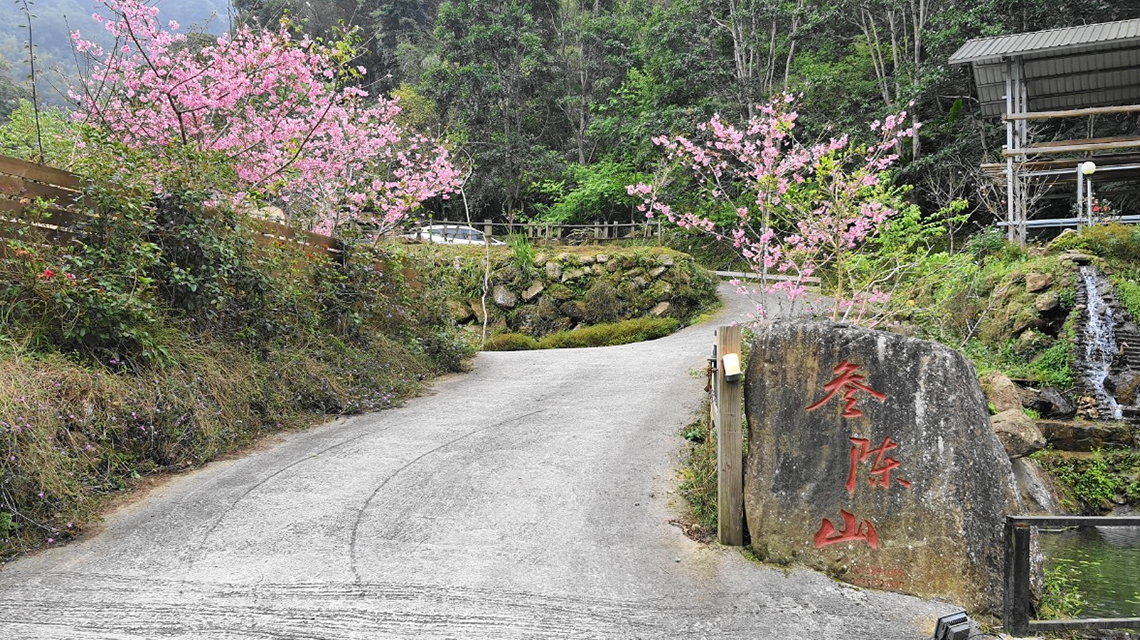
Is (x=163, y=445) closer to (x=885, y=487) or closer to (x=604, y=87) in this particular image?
(x=885, y=487)

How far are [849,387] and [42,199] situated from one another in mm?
5594

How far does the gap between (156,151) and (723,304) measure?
494 inches

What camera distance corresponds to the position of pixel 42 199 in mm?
5109

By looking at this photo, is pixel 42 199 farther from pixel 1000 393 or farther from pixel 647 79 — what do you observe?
pixel 647 79

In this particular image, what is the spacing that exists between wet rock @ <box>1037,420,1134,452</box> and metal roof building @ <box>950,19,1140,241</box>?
6438mm

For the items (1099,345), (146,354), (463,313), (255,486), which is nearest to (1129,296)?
(1099,345)

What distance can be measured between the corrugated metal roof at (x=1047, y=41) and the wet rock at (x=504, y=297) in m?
10.2

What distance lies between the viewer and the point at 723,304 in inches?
663

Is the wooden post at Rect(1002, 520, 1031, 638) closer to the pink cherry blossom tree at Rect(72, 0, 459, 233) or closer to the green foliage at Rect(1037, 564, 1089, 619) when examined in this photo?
the green foliage at Rect(1037, 564, 1089, 619)

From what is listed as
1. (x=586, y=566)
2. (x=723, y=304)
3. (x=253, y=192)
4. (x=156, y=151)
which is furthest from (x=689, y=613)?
(x=723, y=304)

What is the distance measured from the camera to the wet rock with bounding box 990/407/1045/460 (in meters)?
6.68

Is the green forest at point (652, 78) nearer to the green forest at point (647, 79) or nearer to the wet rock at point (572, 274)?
the green forest at point (647, 79)

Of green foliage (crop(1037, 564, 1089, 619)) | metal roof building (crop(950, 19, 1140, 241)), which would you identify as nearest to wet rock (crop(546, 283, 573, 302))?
metal roof building (crop(950, 19, 1140, 241))

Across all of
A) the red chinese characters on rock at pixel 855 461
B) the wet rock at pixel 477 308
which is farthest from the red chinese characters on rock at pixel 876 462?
the wet rock at pixel 477 308
